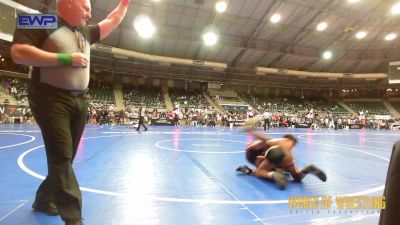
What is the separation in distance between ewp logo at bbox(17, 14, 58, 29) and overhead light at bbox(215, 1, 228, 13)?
22.7m

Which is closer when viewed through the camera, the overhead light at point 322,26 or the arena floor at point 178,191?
the arena floor at point 178,191

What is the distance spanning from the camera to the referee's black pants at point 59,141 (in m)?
2.08

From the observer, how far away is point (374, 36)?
3195 cm

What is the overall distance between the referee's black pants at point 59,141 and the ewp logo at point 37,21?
0.46 meters

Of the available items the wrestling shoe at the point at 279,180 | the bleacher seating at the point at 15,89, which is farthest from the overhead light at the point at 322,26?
the wrestling shoe at the point at 279,180

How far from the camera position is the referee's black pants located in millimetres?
2084

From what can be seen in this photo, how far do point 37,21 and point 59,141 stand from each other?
3.07 ft

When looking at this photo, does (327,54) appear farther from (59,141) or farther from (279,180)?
(59,141)

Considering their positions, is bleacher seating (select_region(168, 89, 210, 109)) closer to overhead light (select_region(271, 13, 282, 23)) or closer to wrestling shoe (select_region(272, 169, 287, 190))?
overhead light (select_region(271, 13, 282, 23))

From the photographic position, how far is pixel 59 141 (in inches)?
83.0

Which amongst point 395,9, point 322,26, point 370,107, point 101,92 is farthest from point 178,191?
point 370,107

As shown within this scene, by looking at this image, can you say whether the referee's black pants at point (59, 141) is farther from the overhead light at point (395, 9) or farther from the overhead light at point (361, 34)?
the overhead light at point (361, 34)

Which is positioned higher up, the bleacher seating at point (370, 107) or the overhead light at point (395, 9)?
the overhead light at point (395, 9)

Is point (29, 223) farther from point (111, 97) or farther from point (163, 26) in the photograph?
point (111, 97)
